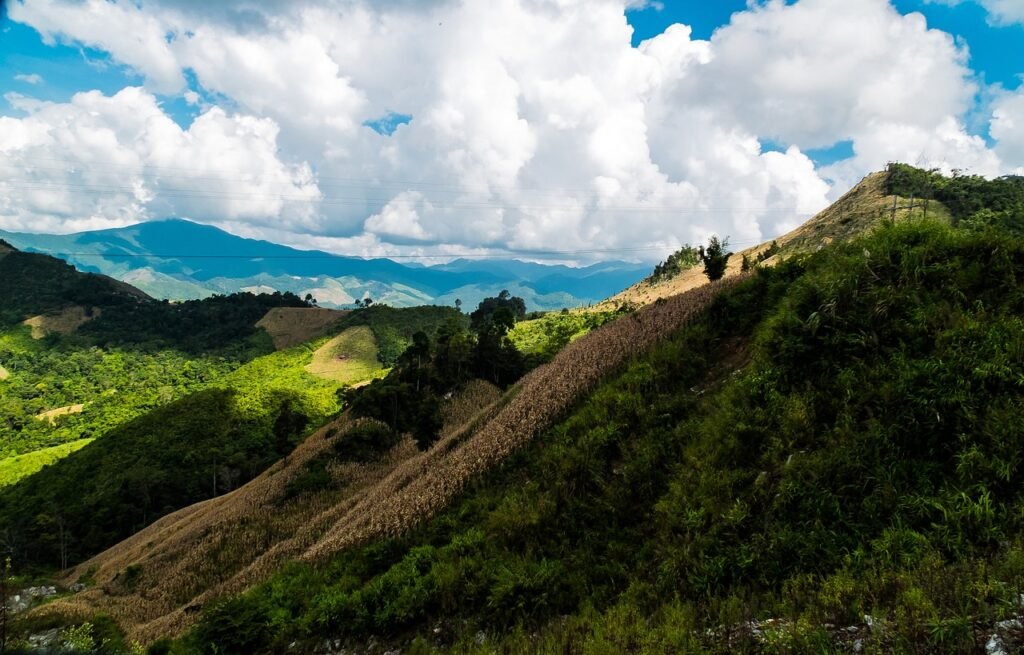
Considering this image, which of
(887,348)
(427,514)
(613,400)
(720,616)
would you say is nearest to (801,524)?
(720,616)

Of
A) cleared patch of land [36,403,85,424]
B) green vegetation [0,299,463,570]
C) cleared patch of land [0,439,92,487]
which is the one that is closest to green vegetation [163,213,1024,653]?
green vegetation [0,299,463,570]

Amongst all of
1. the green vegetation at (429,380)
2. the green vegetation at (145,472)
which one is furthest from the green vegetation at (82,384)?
the green vegetation at (429,380)

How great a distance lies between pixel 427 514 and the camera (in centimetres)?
1193

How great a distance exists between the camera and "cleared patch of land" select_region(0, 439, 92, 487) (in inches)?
4131

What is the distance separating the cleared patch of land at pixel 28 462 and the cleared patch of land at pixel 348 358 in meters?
59.9

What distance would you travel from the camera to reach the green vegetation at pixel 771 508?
562 cm

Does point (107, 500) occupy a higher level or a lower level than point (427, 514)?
lower

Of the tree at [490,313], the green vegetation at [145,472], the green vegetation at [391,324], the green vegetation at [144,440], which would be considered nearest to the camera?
the green vegetation at [145,472]

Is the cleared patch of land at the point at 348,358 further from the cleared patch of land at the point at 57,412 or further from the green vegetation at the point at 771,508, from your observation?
the green vegetation at the point at 771,508

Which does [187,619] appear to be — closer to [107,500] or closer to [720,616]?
[720,616]

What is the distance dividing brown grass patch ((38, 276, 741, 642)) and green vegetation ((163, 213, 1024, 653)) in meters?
1.01

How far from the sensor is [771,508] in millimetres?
7379

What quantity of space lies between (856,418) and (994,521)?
94.6 inches

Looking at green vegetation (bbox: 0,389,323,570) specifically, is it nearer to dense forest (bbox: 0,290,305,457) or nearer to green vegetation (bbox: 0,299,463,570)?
green vegetation (bbox: 0,299,463,570)
